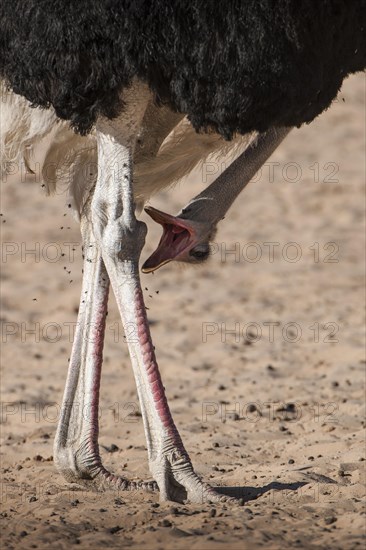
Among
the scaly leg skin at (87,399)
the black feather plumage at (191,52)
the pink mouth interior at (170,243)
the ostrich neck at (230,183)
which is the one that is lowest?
the scaly leg skin at (87,399)

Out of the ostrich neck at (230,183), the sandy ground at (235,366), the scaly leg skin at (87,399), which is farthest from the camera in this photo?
the ostrich neck at (230,183)

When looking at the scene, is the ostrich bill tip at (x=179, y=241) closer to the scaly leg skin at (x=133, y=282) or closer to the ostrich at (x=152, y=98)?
the ostrich at (x=152, y=98)

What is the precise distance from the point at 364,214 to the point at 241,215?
986mm

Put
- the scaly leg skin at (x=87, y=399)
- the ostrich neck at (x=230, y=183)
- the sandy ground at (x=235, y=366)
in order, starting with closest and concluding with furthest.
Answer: the sandy ground at (x=235, y=366), the scaly leg skin at (x=87, y=399), the ostrich neck at (x=230, y=183)

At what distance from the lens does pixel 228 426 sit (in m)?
6.57

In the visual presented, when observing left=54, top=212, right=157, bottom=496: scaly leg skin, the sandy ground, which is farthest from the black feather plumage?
the sandy ground

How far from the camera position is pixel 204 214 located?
542 centimetres

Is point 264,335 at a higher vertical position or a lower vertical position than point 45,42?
lower

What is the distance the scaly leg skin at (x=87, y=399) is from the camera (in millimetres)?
5285

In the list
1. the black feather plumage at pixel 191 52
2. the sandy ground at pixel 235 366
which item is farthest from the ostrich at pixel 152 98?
the sandy ground at pixel 235 366

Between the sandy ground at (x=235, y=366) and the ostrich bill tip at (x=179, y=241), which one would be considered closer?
the sandy ground at (x=235, y=366)

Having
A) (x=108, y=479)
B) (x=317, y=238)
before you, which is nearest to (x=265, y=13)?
(x=108, y=479)

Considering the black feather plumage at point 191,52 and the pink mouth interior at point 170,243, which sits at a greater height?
the black feather plumage at point 191,52

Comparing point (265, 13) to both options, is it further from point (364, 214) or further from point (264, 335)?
point (364, 214)
